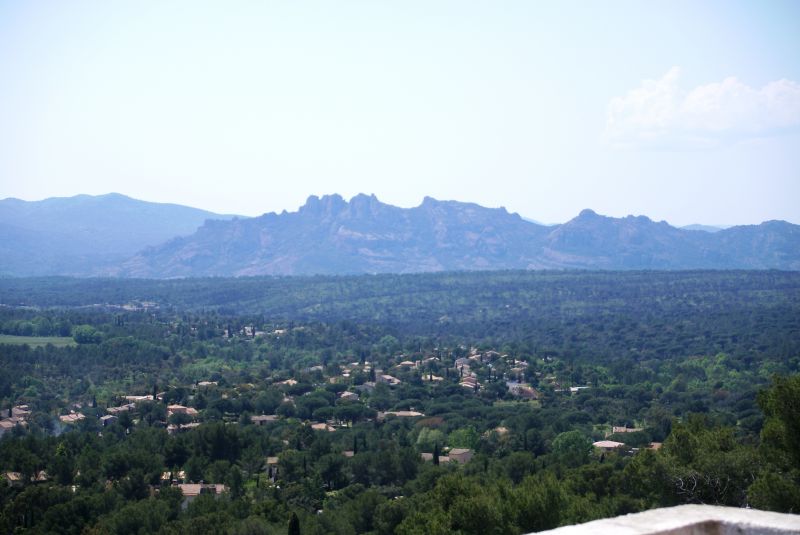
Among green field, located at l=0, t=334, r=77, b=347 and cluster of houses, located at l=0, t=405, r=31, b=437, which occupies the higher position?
green field, located at l=0, t=334, r=77, b=347

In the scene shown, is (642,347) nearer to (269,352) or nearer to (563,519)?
(269,352)

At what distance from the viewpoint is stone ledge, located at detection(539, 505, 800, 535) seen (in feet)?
15.4

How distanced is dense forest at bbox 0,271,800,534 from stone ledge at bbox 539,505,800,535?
34.9 ft

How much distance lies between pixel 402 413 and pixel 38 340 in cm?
4799

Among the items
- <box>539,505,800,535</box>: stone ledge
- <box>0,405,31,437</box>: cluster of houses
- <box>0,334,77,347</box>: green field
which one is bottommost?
<box>0,405,31,437</box>: cluster of houses

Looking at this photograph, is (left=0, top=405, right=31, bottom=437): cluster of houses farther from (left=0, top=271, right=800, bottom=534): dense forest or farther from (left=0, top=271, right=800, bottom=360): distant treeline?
(left=0, top=271, right=800, bottom=360): distant treeline

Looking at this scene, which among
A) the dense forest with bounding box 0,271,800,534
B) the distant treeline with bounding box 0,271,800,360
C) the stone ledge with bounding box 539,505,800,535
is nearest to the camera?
the stone ledge with bounding box 539,505,800,535

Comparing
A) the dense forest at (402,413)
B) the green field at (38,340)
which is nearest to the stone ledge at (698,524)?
the dense forest at (402,413)

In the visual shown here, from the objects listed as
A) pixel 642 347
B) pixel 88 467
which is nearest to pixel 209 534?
pixel 88 467

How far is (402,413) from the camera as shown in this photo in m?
53.8

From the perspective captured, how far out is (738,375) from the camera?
6781cm

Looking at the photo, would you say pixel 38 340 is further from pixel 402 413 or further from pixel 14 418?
pixel 402 413

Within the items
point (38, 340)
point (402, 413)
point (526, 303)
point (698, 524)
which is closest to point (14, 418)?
point (402, 413)

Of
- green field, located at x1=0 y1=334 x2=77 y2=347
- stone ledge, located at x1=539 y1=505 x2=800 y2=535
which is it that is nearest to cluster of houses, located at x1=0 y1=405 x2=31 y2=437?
green field, located at x1=0 y1=334 x2=77 y2=347
